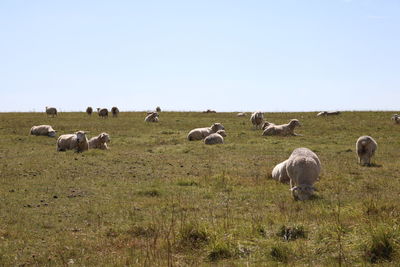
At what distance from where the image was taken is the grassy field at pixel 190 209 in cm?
770

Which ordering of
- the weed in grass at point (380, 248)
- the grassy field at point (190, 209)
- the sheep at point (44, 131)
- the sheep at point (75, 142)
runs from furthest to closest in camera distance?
the sheep at point (44, 131) → the sheep at point (75, 142) → the grassy field at point (190, 209) → the weed in grass at point (380, 248)

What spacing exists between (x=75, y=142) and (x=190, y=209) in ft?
51.2

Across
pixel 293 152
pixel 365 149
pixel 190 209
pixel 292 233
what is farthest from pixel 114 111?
pixel 292 233

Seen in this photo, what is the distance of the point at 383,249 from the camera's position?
723 centimetres

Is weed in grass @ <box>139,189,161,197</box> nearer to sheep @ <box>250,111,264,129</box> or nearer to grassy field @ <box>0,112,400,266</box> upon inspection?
grassy field @ <box>0,112,400,266</box>

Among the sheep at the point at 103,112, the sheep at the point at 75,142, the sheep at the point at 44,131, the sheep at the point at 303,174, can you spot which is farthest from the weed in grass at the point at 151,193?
the sheep at the point at 103,112

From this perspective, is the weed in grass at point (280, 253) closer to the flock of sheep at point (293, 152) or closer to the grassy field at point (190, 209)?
the grassy field at point (190, 209)

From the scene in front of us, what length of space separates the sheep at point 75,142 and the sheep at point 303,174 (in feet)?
48.0

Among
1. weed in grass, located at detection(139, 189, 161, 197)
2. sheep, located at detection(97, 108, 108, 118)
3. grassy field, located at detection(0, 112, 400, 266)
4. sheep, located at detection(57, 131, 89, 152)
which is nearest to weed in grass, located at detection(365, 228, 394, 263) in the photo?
grassy field, located at detection(0, 112, 400, 266)

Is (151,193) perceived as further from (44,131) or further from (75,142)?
(44,131)

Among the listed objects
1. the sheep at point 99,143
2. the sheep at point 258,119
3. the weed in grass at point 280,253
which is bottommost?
the weed in grass at point 280,253

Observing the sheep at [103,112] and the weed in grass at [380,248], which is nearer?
the weed in grass at [380,248]

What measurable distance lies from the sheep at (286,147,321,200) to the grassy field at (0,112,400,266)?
36 centimetres

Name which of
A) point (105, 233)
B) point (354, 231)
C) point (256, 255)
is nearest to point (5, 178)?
point (105, 233)
